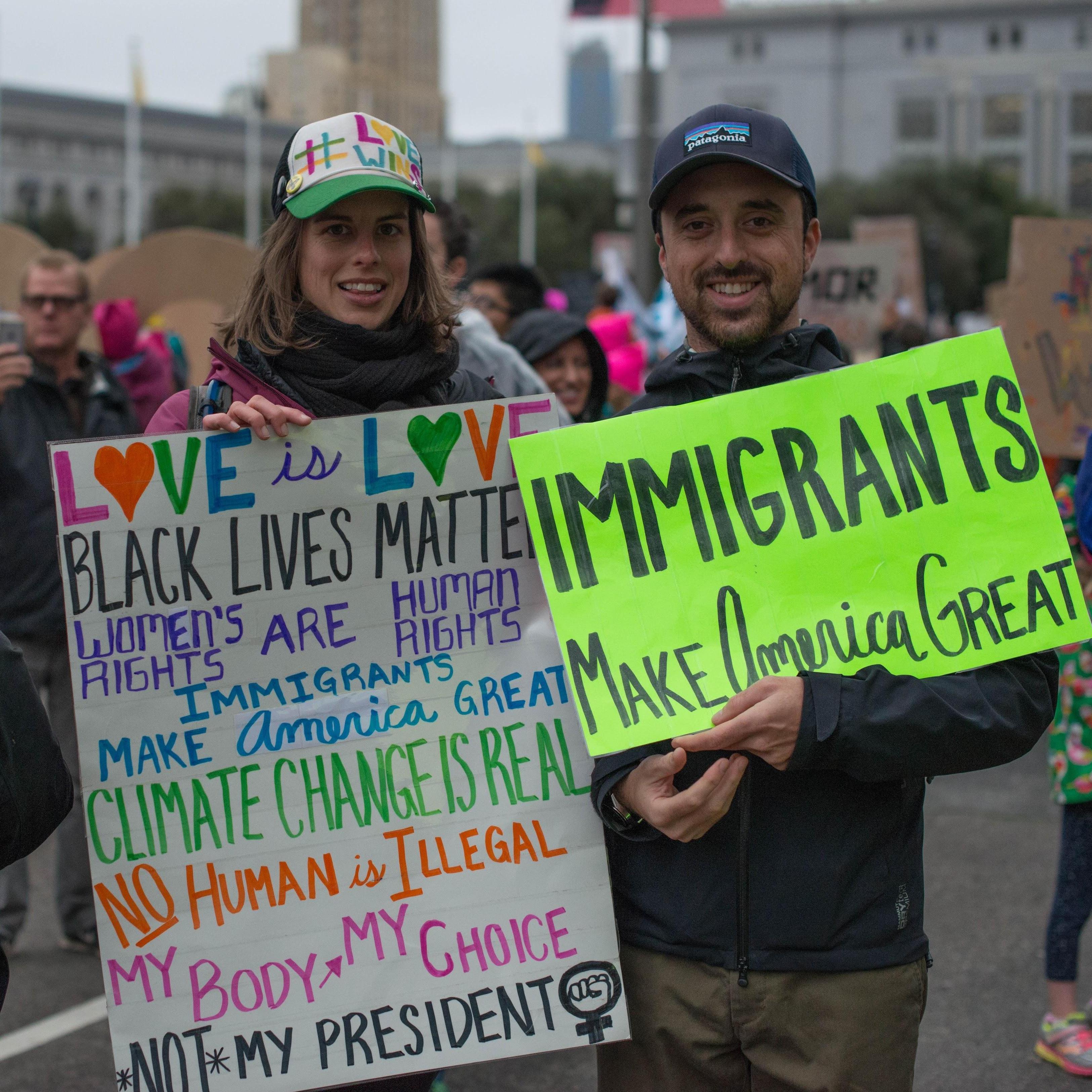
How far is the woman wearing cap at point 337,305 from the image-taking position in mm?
2174

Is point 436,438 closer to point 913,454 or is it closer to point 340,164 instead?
point 340,164

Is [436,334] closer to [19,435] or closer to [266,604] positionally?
[266,604]

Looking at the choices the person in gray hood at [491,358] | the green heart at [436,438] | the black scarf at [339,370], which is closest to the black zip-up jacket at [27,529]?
the person in gray hood at [491,358]

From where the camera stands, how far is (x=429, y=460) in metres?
2.12

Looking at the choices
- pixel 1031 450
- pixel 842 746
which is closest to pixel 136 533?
pixel 842 746

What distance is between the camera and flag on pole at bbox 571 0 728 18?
90.2 feet

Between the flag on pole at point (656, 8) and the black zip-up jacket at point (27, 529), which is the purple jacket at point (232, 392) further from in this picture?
the flag on pole at point (656, 8)

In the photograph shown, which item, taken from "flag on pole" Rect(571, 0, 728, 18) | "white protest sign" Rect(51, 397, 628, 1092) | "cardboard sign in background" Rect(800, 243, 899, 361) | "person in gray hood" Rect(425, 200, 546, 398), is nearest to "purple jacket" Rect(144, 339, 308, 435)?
"white protest sign" Rect(51, 397, 628, 1092)

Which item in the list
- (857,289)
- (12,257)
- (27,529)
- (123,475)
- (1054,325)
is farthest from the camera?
(857,289)

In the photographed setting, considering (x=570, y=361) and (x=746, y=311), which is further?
(x=570, y=361)

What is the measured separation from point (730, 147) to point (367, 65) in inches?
4477

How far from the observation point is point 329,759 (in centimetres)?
211

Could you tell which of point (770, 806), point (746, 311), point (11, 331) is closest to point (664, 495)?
point (746, 311)

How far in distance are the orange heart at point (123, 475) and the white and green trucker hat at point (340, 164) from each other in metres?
0.45
